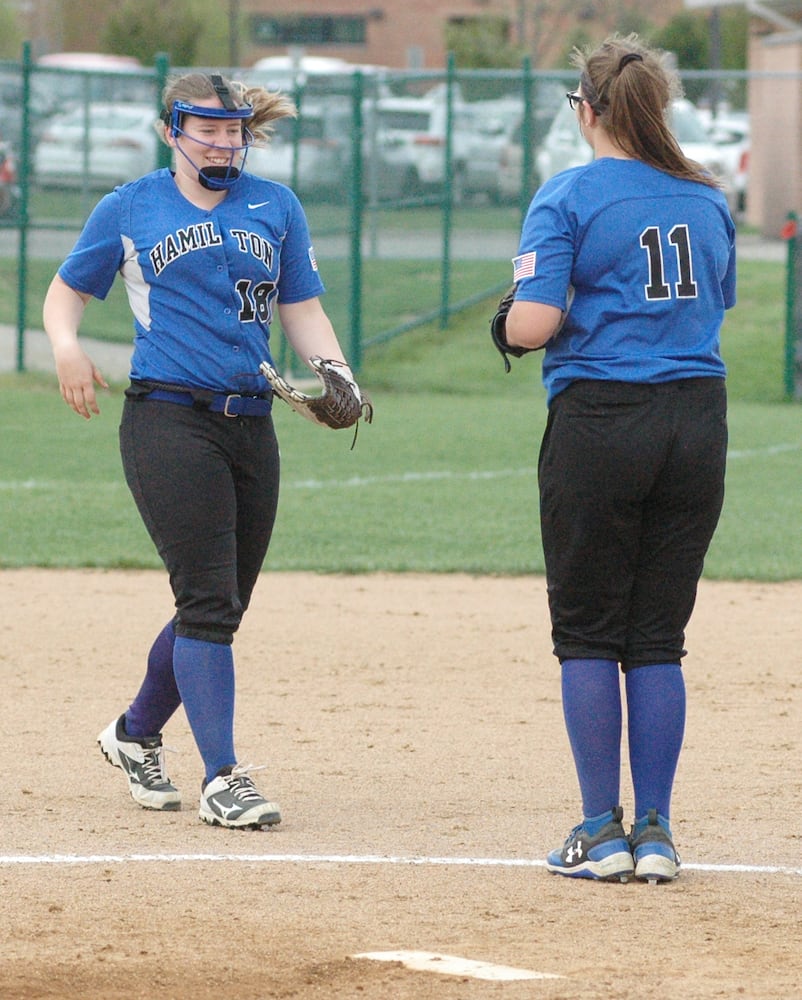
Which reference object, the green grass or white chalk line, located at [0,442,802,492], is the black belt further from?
white chalk line, located at [0,442,802,492]

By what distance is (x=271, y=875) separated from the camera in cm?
425

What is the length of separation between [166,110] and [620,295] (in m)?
1.43

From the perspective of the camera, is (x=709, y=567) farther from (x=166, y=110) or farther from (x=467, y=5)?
(x=467, y=5)

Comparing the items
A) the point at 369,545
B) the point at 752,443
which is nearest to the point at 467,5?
the point at 752,443

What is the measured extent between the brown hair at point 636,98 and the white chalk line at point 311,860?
5.49 feet

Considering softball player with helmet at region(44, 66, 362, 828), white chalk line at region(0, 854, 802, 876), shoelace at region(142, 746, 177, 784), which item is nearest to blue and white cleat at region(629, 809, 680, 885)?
white chalk line at region(0, 854, 802, 876)

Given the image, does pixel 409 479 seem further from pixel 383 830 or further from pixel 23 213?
pixel 383 830

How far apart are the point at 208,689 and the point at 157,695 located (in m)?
0.37

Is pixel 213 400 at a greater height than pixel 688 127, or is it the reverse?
pixel 688 127

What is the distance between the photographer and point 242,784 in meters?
4.68

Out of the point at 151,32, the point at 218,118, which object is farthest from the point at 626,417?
the point at 151,32

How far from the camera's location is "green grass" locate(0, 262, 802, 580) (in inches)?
369

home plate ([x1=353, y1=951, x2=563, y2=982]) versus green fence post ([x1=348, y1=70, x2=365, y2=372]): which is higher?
green fence post ([x1=348, y1=70, x2=365, y2=372])

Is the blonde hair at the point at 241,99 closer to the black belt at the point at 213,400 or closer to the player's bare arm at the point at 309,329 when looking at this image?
the player's bare arm at the point at 309,329
